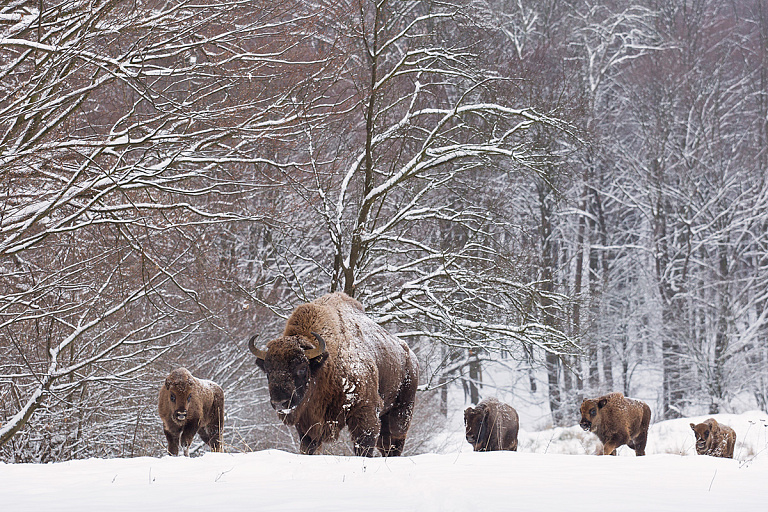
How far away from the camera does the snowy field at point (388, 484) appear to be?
339cm

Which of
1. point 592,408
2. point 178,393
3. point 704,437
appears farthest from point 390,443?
point 704,437

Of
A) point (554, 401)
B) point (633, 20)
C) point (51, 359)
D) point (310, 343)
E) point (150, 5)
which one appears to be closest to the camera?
point (310, 343)

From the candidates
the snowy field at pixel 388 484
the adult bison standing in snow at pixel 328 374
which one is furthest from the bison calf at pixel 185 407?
the snowy field at pixel 388 484

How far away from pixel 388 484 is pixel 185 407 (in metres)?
5.82

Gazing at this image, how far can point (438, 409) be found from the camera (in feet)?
59.3

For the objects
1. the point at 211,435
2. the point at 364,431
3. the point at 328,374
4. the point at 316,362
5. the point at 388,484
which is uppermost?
the point at 316,362

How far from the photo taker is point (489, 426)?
386 inches

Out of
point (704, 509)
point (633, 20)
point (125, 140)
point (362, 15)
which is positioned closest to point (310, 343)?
point (125, 140)

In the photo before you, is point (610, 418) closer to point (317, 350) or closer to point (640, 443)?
point (640, 443)

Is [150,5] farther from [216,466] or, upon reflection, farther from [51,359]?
[216,466]

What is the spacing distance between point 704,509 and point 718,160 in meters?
27.2

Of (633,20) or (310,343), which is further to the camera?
(633,20)

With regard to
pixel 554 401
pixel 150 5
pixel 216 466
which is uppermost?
pixel 150 5

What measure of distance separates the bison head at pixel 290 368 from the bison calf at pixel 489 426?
353cm
